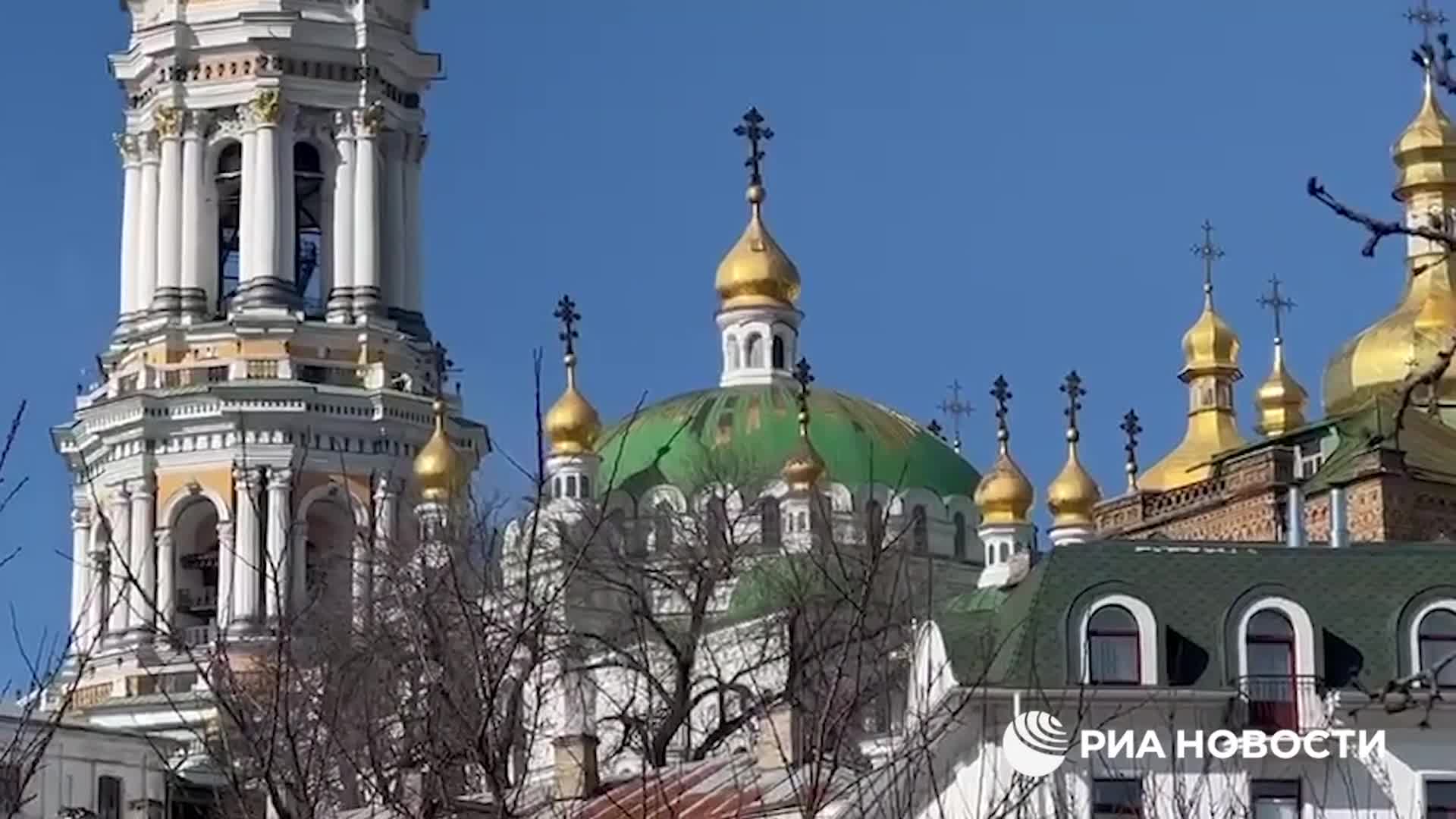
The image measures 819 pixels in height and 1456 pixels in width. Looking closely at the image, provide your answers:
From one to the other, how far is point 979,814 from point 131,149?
48471 mm

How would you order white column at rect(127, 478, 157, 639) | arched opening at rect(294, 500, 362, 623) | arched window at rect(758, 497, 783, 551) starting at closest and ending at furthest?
1. arched opening at rect(294, 500, 362, 623)
2. arched window at rect(758, 497, 783, 551)
3. white column at rect(127, 478, 157, 639)

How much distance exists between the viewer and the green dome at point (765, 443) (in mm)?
73250

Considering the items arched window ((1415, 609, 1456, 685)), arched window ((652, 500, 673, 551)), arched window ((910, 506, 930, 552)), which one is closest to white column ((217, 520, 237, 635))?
arched window ((652, 500, 673, 551))

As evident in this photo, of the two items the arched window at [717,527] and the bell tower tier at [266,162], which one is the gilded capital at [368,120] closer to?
the bell tower tier at [266,162]

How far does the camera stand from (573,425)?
74.0 meters

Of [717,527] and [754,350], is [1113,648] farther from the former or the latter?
[754,350]

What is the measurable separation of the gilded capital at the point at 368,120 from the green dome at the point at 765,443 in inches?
250

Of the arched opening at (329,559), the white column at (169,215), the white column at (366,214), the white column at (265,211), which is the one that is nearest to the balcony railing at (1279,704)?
the arched opening at (329,559)

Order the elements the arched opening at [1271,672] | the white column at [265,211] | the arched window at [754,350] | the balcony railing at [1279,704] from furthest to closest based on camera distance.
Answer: the arched window at [754,350], the white column at [265,211], the arched opening at [1271,672], the balcony railing at [1279,704]

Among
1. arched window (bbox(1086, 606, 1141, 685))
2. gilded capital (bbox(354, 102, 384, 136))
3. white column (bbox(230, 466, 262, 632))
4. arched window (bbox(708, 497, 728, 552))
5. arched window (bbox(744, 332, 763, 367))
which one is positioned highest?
gilded capital (bbox(354, 102, 384, 136))

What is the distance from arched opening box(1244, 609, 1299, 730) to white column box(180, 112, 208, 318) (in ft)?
137

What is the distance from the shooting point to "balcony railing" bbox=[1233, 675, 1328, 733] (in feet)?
106

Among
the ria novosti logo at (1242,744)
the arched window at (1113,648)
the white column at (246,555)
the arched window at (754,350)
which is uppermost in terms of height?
the arched window at (754,350)

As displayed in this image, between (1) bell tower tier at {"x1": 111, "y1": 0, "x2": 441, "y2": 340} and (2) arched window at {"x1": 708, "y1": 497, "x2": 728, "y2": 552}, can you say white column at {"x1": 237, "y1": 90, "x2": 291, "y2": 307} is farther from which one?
(2) arched window at {"x1": 708, "y1": 497, "x2": 728, "y2": 552}
